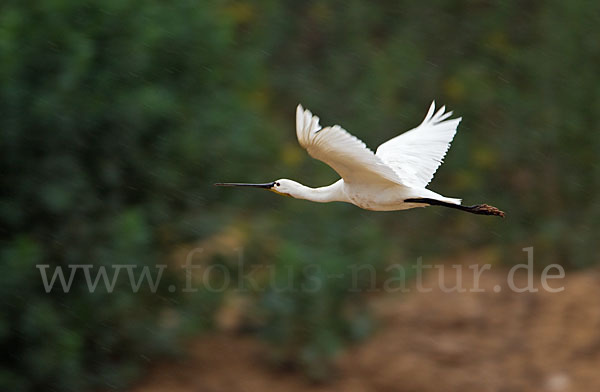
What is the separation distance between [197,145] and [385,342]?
11.6 ft

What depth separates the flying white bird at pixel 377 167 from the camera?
17.7 feet

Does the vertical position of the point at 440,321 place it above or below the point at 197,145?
below

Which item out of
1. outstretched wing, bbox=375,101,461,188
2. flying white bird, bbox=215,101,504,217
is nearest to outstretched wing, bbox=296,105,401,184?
flying white bird, bbox=215,101,504,217

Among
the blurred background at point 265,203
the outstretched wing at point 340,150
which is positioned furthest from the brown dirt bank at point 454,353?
the outstretched wing at point 340,150

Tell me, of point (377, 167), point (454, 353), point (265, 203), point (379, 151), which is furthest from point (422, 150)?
point (265, 203)

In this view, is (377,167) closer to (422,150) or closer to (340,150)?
(340,150)

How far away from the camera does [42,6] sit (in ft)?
31.6

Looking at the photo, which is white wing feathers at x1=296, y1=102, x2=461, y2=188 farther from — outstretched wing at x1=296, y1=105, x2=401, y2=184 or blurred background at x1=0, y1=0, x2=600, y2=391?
blurred background at x1=0, y1=0, x2=600, y2=391

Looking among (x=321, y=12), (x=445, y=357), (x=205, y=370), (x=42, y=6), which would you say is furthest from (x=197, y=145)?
(x=321, y=12)

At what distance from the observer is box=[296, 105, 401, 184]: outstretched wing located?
5.30 m

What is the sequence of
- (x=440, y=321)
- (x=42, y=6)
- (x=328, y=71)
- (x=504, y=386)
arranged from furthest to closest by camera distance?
(x=328, y=71)
(x=440, y=321)
(x=504, y=386)
(x=42, y=6)

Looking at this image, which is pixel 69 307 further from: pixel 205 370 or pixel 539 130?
pixel 539 130

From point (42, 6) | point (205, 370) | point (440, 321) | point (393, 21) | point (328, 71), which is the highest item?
point (393, 21)

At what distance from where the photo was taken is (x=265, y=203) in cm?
1245
